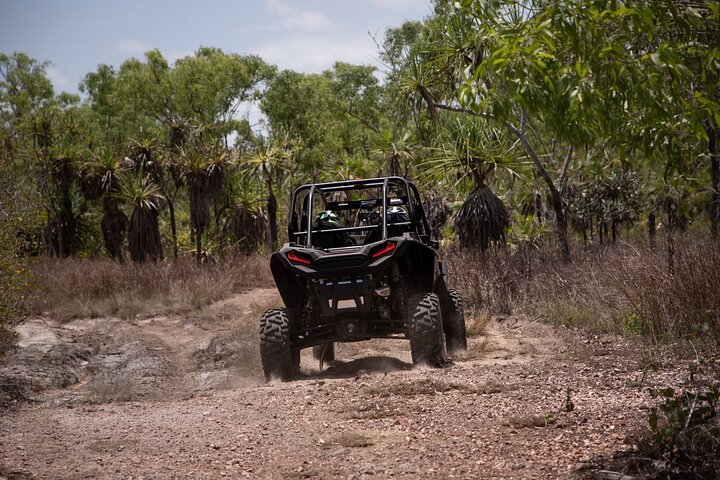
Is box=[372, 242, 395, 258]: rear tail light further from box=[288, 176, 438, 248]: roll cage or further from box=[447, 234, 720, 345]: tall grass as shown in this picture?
box=[447, 234, 720, 345]: tall grass

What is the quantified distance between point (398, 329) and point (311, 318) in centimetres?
110

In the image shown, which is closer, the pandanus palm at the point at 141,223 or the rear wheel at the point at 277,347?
the rear wheel at the point at 277,347

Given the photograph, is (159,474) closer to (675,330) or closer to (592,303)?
(675,330)

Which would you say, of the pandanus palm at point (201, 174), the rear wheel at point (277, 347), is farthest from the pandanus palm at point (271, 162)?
the rear wheel at point (277, 347)

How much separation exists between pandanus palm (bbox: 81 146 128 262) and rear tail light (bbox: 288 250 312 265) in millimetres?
19025

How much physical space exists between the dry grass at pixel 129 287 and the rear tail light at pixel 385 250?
32.0ft

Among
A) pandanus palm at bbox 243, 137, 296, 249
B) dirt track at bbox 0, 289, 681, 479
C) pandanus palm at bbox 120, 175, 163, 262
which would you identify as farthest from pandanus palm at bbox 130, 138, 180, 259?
dirt track at bbox 0, 289, 681, 479

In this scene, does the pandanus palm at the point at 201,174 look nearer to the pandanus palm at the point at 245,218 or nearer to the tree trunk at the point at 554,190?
the pandanus palm at the point at 245,218

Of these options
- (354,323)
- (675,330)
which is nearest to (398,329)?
(354,323)

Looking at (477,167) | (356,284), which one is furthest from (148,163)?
(356,284)

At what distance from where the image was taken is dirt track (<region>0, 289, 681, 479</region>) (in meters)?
5.42

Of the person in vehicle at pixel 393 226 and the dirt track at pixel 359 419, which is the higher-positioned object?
the person in vehicle at pixel 393 226

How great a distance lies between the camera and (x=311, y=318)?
934 centimetres

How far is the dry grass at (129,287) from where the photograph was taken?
56.1 ft
